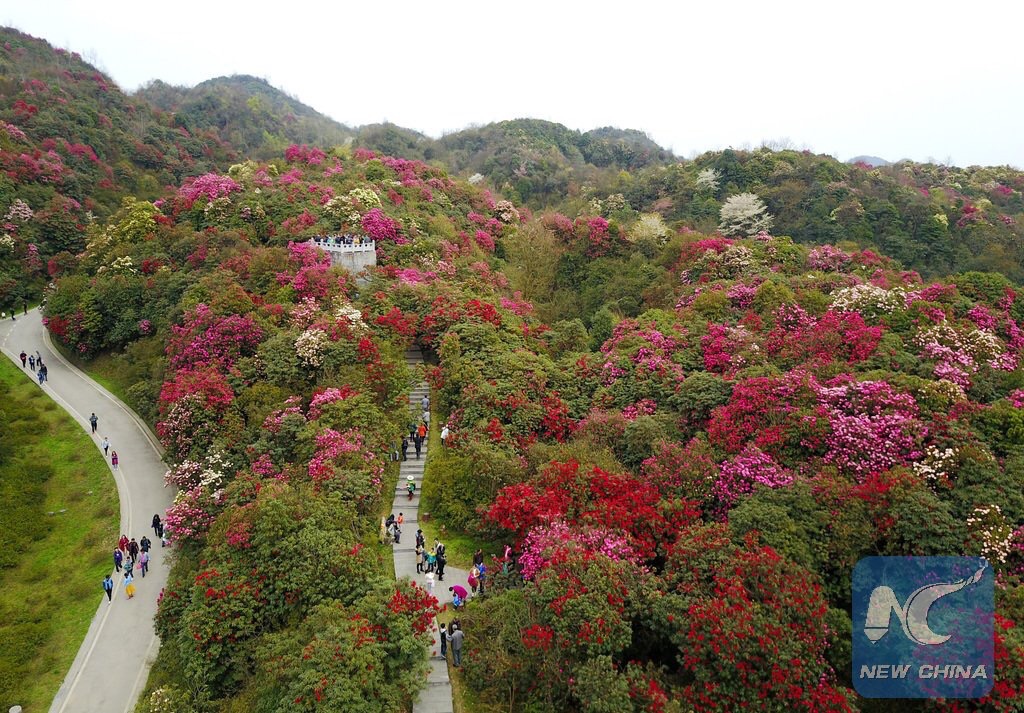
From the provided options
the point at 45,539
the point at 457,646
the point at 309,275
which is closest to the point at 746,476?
the point at 457,646

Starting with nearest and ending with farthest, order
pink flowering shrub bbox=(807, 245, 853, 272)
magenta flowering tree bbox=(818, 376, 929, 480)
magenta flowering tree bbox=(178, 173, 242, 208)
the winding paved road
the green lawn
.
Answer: magenta flowering tree bbox=(818, 376, 929, 480), the winding paved road, the green lawn, pink flowering shrub bbox=(807, 245, 853, 272), magenta flowering tree bbox=(178, 173, 242, 208)

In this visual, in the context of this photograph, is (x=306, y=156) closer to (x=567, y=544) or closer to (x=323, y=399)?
(x=323, y=399)

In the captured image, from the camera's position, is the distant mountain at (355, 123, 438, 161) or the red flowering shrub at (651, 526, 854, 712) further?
the distant mountain at (355, 123, 438, 161)

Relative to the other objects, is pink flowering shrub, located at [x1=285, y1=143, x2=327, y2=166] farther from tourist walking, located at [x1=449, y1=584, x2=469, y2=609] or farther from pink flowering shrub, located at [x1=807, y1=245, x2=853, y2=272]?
tourist walking, located at [x1=449, y1=584, x2=469, y2=609]

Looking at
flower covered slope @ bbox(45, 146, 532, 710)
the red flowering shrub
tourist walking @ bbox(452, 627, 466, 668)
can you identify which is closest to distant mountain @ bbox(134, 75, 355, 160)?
flower covered slope @ bbox(45, 146, 532, 710)

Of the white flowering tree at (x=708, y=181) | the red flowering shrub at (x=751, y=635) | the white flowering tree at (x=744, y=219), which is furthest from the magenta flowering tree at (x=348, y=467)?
the white flowering tree at (x=708, y=181)
